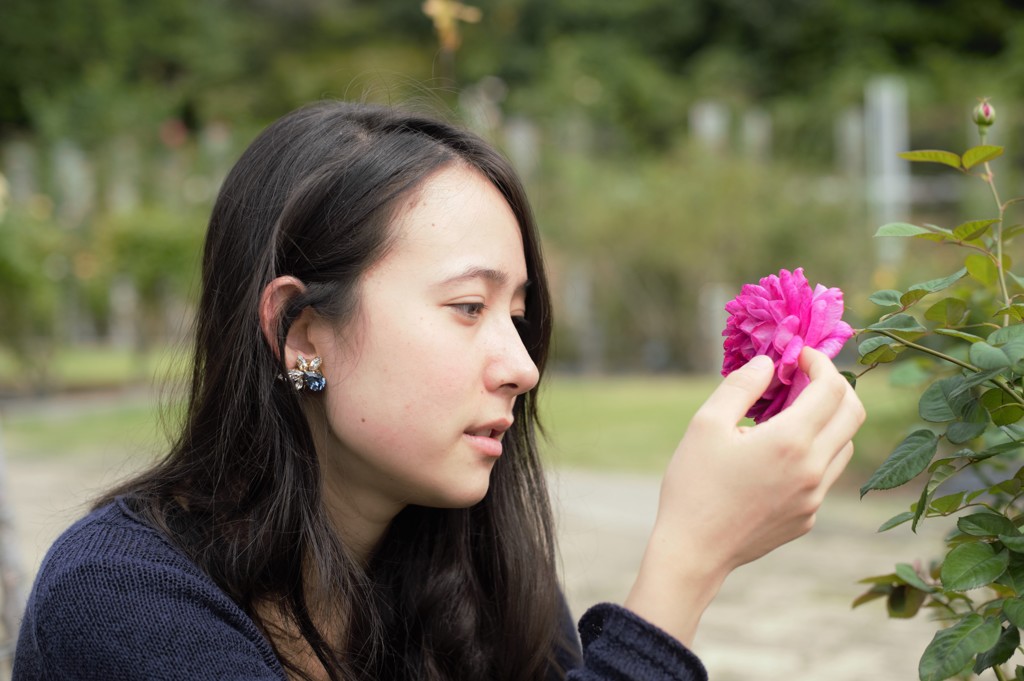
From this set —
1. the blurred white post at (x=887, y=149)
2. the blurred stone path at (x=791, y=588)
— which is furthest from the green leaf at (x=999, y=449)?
the blurred white post at (x=887, y=149)

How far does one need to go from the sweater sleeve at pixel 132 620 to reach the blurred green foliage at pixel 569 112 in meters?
0.82

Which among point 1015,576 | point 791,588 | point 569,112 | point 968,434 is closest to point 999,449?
point 968,434

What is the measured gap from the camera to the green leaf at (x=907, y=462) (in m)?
1.12

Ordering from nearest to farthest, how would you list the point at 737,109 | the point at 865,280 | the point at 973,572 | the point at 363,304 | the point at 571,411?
the point at 973,572 < the point at 363,304 < the point at 571,411 < the point at 865,280 < the point at 737,109

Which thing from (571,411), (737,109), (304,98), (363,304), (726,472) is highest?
(304,98)

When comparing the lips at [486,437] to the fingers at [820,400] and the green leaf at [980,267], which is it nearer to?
the fingers at [820,400]

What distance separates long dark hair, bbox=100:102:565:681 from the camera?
4.72 ft

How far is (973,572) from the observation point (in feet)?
3.64

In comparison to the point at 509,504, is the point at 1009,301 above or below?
above

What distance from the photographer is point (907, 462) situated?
1.14 m

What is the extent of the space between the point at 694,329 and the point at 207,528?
35.6 ft

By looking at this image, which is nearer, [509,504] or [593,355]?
[509,504]

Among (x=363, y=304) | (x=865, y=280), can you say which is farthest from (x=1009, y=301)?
(x=865, y=280)

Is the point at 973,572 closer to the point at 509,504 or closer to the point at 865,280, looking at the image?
the point at 509,504
